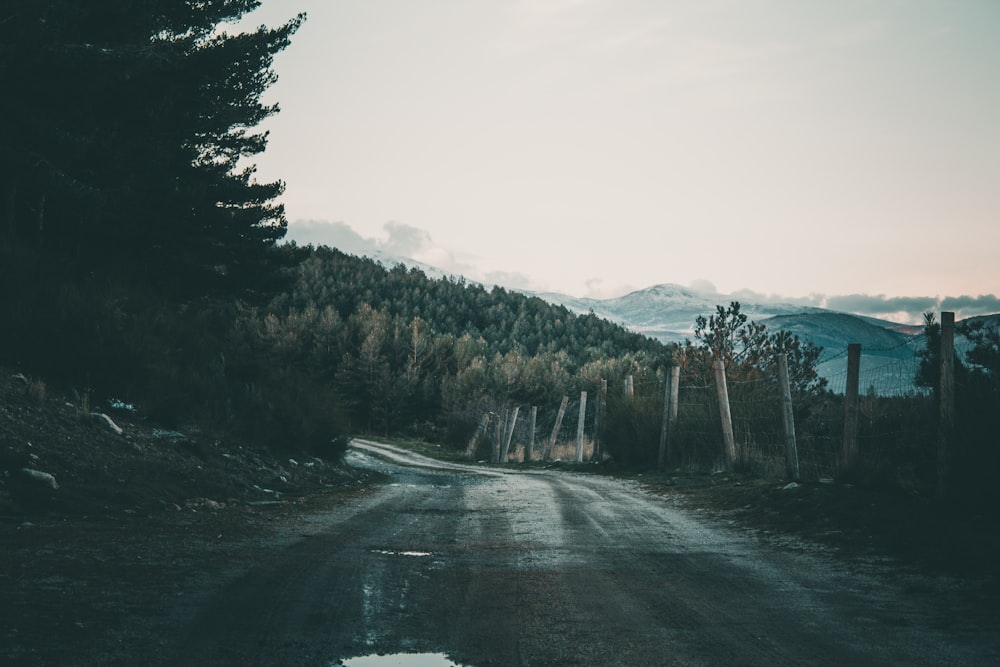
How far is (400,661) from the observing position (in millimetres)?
3770

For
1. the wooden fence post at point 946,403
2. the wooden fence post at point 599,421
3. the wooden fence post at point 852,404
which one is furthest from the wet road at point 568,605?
the wooden fence post at point 599,421

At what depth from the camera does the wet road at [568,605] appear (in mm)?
3916

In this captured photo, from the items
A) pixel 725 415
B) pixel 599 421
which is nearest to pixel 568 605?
pixel 725 415

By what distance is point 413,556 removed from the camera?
6578mm

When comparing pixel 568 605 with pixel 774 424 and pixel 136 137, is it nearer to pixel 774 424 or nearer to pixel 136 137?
pixel 774 424

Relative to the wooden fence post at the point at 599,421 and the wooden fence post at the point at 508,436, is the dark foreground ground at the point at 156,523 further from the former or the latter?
the wooden fence post at the point at 508,436

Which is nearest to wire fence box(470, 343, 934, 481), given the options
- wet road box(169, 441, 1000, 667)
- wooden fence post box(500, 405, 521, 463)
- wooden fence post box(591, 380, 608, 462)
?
wooden fence post box(591, 380, 608, 462)

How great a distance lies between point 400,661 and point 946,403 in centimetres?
687

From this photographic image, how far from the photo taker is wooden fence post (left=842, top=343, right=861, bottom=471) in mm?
10359

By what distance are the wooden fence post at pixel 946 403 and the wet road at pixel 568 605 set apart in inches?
77.7

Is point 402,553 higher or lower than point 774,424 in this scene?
lower

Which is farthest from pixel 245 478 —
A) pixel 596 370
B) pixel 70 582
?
pixel 596 370

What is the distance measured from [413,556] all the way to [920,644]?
12.6 feet

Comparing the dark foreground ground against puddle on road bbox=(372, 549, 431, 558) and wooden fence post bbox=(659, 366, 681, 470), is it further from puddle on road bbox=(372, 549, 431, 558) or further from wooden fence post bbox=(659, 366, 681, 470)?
wooden fence post bbox=(659, 366, 681, 470)
